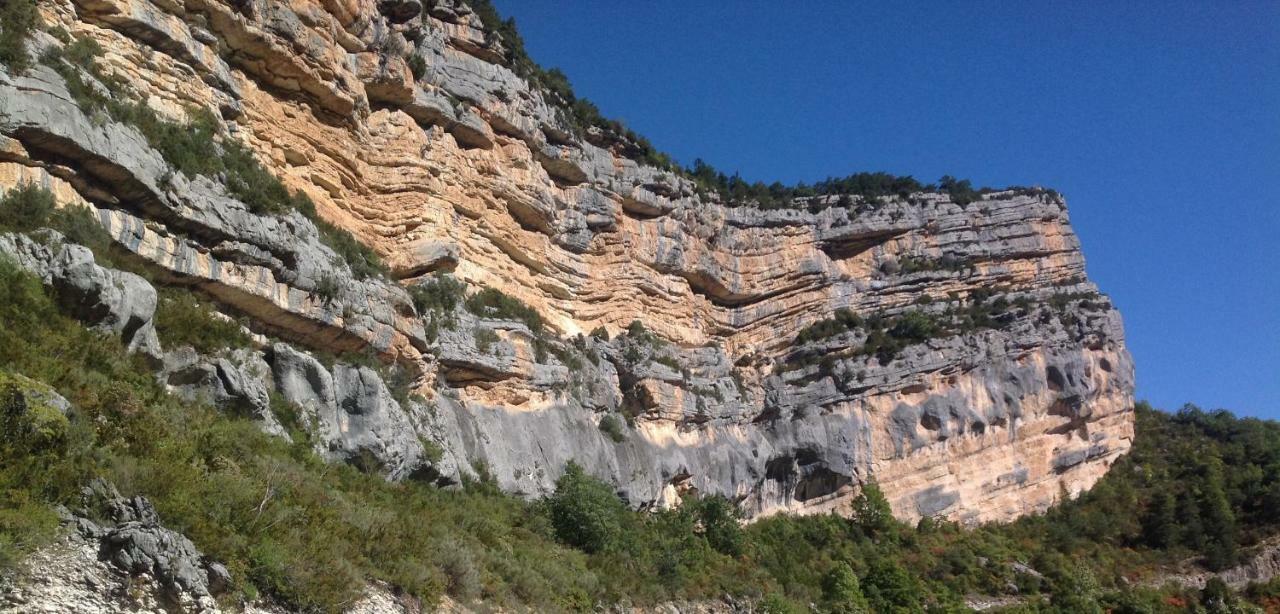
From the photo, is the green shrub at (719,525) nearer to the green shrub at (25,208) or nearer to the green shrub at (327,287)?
the green shrub at (327,287)

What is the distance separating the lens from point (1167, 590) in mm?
38156

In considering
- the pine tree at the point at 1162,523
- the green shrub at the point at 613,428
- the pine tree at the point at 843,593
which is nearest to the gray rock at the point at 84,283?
the green shrub at the point at 613,428

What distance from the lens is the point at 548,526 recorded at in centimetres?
2311

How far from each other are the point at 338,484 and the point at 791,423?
84.6 feet

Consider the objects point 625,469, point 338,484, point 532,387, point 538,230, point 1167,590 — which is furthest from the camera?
point 1167,590

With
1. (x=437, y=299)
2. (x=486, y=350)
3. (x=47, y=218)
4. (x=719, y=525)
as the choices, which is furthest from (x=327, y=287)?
(x=719, y=525)

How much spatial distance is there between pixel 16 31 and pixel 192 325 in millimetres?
6015

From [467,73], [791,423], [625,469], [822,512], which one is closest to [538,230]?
[467,73]

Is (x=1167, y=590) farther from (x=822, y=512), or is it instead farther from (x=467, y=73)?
(x=467, y=73)

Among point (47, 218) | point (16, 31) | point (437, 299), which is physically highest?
point (16, 31)

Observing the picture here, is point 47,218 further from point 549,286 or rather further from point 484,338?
point 549,286

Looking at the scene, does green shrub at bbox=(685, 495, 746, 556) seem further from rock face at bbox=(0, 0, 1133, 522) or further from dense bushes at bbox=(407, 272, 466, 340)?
dense bushes at bbox=(407, 272, 466, 340)

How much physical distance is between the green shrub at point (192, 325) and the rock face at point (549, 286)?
0.40 m

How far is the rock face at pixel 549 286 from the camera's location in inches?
747
